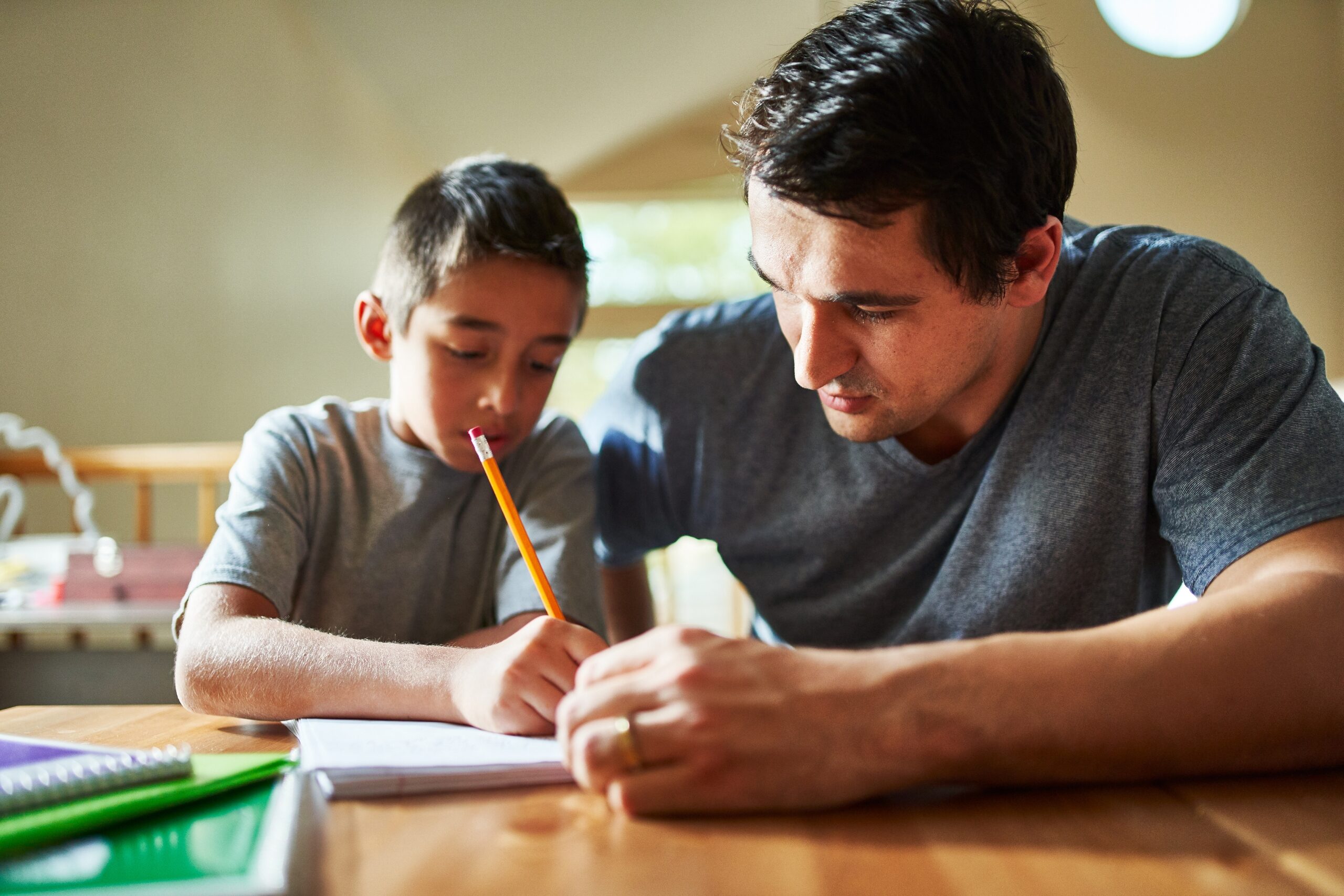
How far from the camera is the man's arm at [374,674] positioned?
2.14 feet

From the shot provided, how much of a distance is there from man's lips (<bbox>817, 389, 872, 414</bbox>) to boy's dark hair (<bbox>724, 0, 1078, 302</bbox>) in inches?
4.9

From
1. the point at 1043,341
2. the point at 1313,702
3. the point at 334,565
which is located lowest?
the point at 334,565

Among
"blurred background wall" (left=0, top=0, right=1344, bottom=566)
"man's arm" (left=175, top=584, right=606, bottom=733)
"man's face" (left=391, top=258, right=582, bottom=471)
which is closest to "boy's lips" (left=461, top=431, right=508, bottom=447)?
"man's face" (left=391, top=258, right=582, bottom=471)

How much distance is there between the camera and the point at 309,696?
0.71 meters

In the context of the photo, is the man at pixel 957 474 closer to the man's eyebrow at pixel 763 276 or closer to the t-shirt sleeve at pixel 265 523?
the man's eyebrow at pixel 763 276

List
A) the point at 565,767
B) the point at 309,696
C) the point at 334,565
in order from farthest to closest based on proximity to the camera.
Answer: the point at 334,565 → the point at 309,696 → the point at 565,767

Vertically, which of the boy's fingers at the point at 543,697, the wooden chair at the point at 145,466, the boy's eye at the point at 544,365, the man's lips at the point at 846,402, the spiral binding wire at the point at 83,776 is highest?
the man's lips at the point at 846,402

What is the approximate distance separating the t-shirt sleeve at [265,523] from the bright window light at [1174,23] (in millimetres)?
3204

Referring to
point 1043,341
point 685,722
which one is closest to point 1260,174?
point 1043,341

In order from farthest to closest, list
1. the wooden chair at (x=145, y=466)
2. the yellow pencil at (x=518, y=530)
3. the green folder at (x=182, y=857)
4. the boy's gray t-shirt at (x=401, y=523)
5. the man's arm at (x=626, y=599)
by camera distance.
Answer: the wooden chair at (x=145, y=466) → the man's arm at (x=626, y=599) → the boy's gray t-shirt at (x=401, y=523) → the yellow pencil at (x=518, y=530) → the green folder at (x=182, y=857)

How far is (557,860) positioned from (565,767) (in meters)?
0.12

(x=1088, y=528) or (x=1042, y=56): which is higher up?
(x=1042, y=56)

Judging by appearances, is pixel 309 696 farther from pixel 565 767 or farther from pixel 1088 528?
pixel 1088 528

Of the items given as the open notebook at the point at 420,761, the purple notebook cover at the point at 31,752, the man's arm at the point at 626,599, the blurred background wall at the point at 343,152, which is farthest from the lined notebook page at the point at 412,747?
the blurred background wall at the point at 343,152
